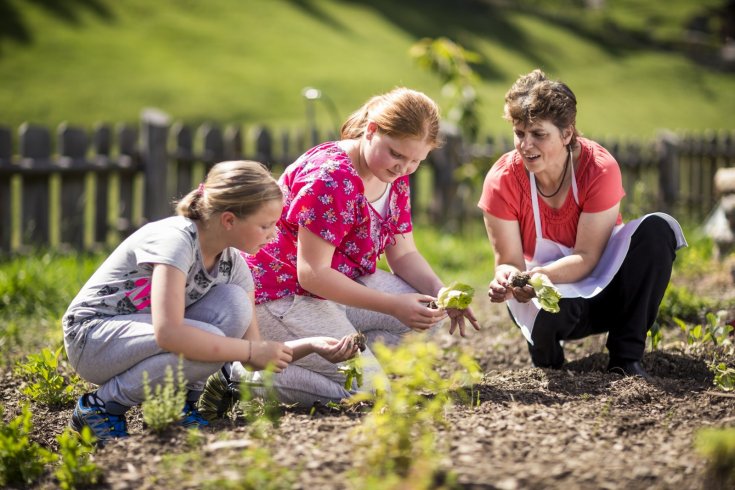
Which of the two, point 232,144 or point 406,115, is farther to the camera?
point 232,144

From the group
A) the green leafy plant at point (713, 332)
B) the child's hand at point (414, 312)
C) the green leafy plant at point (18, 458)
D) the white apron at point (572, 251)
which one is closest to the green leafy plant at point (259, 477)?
the green leafy plant at point (18, 458)

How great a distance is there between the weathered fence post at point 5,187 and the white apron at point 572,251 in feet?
15.1

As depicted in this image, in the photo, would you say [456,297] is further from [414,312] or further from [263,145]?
[263,145]

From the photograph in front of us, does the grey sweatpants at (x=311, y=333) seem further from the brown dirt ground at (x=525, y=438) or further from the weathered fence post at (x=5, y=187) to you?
the weathered fence post at (x=5, y=187)

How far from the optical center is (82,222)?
692 cm

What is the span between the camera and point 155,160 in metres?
7.10

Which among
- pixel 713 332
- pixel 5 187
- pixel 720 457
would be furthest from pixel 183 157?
pixel 720 457

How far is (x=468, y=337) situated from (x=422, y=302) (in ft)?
4.50

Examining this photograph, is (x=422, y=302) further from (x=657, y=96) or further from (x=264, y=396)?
(x=657, y=96)

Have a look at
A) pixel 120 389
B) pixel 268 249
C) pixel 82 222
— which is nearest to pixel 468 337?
pixel 268 249

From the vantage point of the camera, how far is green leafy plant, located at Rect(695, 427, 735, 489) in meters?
2.01

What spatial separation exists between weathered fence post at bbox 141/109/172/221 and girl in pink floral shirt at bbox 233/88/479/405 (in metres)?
3.98

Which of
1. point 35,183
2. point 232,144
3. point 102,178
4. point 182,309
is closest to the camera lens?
point 182,309

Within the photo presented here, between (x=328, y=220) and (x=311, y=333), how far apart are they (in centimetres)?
51
